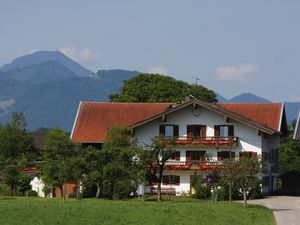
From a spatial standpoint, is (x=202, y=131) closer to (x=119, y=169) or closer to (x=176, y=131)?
(x=176, y=131)

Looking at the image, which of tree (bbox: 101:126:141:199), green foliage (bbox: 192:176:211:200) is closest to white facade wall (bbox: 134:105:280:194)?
green foliage (bbox: 192:176:211:200)

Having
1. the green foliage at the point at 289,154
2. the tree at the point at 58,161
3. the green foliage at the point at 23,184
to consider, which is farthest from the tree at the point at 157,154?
the green foliage at the point at 289,154

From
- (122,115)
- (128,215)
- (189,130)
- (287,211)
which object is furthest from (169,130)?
(128,215)

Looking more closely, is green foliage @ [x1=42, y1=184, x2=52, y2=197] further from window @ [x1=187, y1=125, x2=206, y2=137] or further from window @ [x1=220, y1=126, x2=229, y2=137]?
window @ [x1=220, y1=126, x2=229, y2=137]

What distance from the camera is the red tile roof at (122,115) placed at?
256 feet

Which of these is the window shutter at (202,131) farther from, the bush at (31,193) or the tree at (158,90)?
the tree at (158,90)

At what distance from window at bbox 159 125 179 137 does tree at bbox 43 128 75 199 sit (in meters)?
12.8

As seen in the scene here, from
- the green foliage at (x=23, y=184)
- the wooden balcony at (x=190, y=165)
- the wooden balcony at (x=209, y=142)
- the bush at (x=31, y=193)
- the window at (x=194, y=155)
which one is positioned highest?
the wooden balcony at (x=209, y=142)

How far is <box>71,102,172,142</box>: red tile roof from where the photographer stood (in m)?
78.5

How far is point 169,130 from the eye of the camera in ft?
246

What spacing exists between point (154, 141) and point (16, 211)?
20.5 meters

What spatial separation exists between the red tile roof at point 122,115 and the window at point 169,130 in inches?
96.8

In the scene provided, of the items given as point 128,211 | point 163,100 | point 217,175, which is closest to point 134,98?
point 163,100

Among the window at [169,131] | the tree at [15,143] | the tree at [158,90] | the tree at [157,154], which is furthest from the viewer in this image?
the tree at [158,90]
